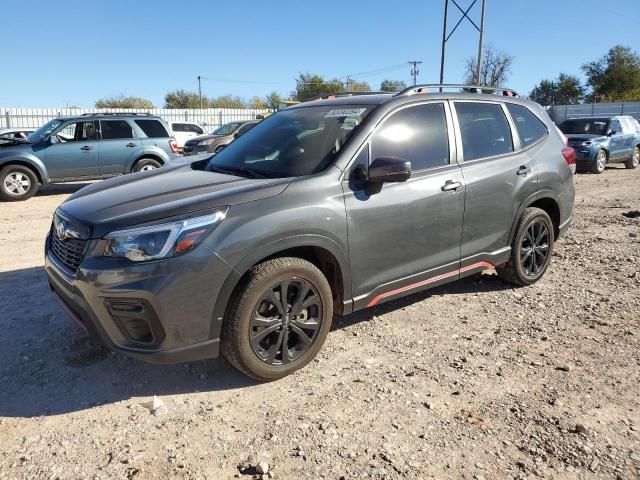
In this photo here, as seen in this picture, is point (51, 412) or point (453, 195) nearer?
point (51, 412)

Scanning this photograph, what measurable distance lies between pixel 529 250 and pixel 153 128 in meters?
9.76

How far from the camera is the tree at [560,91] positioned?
65625mm

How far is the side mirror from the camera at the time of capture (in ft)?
11.0

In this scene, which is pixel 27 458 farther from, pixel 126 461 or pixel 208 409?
pixel 208 409

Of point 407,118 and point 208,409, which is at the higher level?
point 407,118

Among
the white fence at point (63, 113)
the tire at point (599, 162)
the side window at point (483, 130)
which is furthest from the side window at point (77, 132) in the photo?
the tire at point (599, 162)

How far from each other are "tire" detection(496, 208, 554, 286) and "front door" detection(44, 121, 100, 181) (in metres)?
9.46

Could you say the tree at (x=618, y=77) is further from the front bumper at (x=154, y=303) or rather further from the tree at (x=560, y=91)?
the front bumper at (x=154, y=303)

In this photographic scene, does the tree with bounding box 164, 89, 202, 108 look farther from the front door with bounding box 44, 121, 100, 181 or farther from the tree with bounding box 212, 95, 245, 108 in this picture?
the front door with bounding box 44, 121, 100, 181

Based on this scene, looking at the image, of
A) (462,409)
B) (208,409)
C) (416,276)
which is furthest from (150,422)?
(416,276)

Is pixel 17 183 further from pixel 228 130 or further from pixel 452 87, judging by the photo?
pixel 452 87

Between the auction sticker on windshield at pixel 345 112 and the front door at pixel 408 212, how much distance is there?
23 cm

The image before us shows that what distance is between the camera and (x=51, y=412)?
9.82 ft

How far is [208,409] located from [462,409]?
1.49 metres
